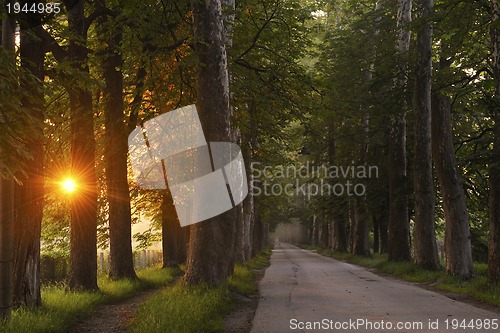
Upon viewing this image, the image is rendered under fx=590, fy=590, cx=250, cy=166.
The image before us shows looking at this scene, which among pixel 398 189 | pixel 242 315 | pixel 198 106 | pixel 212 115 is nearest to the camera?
pixel 242 315

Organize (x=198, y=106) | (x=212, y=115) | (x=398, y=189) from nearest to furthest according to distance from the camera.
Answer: (x=212, y=115) → (x=198, y=106) → (x=398, y=189)

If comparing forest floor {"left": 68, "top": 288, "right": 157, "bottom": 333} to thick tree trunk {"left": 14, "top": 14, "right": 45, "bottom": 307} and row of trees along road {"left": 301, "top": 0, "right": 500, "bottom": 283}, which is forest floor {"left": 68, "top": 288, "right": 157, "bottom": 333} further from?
row of trees along road {"left": 301, "top": 0, "right": 500, "bottom": 283}

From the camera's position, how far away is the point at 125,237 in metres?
17.9

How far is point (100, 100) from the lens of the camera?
62.0 feet

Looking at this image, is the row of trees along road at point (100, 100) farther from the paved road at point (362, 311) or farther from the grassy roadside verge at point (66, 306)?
the paved road at point (362, 311)

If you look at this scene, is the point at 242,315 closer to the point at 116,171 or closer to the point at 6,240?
the point at 6,240

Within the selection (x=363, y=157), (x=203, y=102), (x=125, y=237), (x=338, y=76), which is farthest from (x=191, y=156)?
(x=363, y=157)


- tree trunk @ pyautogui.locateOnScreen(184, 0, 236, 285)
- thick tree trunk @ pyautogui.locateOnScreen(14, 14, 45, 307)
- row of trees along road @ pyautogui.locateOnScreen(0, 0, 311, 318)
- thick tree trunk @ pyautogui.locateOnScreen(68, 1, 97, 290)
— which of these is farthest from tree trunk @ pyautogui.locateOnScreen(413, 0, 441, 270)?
thick tree trunk @ pyautogui.locateOnScreen(14, 14, 45, 307)

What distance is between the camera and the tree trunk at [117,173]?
1723cm

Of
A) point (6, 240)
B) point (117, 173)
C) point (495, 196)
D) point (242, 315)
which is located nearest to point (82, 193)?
point (117, 173)

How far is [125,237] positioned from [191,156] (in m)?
4.91

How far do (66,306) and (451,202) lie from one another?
12.7 metres

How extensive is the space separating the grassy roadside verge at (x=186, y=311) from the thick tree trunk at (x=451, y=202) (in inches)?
340

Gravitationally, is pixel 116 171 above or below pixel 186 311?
above
